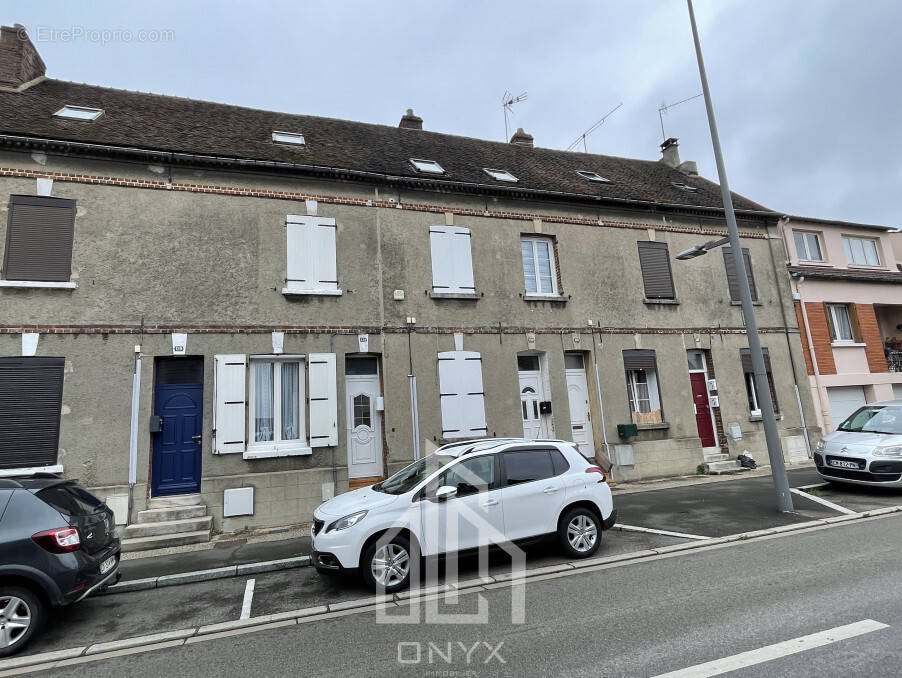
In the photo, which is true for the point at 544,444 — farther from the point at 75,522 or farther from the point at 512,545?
the point at 75,522

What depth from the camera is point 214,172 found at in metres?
9.93

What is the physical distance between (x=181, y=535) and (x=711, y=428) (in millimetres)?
12460

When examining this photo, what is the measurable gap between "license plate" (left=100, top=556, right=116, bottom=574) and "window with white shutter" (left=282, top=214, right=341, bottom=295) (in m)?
5.71

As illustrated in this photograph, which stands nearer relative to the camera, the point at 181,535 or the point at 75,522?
the point at 75,522

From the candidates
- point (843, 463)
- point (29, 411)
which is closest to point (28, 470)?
point (29, 411)

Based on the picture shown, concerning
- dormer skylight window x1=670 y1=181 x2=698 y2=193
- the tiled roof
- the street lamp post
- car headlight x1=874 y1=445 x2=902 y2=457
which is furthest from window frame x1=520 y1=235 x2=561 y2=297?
car headlight x1=874 y1=445 x2=902 y2=457

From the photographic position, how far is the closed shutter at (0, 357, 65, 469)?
26.5 ft

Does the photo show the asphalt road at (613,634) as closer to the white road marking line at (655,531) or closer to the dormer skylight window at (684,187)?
the white road marking line at (655,531)

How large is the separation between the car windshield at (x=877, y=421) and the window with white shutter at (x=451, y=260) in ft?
27.2

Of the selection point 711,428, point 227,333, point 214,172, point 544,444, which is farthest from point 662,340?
point 214,172

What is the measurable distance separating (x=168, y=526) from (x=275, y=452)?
2.01 metres

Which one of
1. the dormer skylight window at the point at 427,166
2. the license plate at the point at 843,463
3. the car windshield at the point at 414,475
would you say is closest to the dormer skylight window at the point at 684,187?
the dormer skylight window at the point at 427,166

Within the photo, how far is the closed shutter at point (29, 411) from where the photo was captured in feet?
26.5

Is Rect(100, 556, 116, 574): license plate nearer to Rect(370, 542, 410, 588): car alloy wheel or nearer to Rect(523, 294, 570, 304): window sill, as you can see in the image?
Rect(370, 542, 410, 588): car alloy wheel
